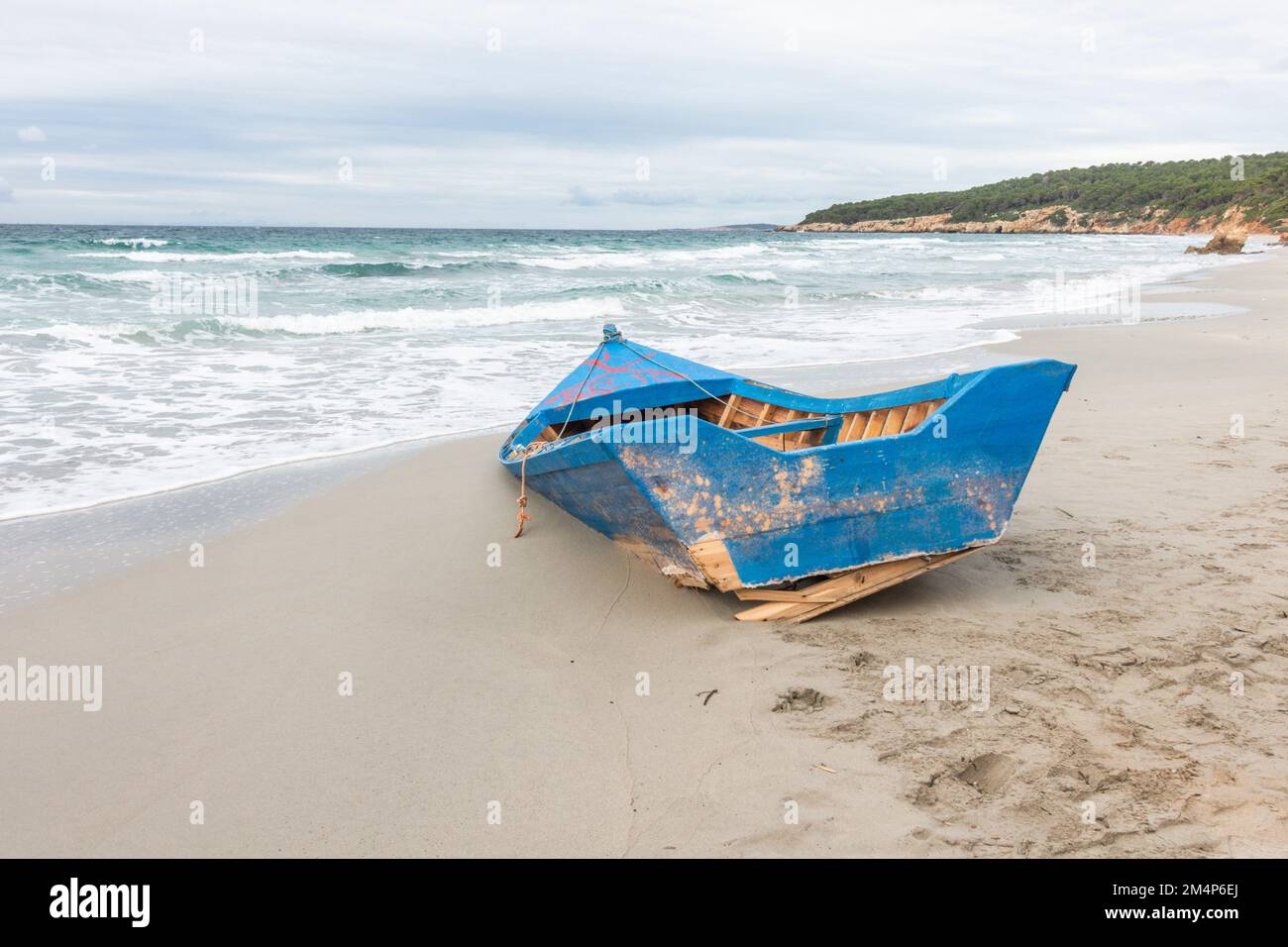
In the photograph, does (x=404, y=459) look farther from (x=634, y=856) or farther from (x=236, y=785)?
(x=634, y=856)

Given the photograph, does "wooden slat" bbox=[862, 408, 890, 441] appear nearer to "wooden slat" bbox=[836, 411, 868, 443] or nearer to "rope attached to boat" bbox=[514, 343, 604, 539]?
"wooden slat" bbox=[836, 411, 868, 443]

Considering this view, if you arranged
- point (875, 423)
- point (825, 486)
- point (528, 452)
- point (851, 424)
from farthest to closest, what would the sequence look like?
1. point (528, 452)
2. point (851, 424)
3. point (875, 423)
4. point (825, 486)

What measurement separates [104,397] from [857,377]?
7.39 metres

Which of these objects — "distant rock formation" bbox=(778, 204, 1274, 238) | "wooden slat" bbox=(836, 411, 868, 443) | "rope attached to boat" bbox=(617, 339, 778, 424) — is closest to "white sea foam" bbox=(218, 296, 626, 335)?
"rope attached to boat" bbox=(617, 339, 778, 424)

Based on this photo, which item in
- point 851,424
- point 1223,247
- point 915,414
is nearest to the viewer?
point 915,414

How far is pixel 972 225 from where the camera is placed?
281 feet

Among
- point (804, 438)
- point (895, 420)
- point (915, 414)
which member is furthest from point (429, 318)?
point (915, 414)

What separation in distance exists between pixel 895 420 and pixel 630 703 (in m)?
2.40

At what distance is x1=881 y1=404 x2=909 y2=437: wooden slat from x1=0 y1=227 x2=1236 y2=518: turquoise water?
13.2 feet

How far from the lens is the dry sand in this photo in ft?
9.48

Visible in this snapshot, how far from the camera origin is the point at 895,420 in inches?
205

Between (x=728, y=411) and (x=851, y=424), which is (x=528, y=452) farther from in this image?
(x=851, y=424)

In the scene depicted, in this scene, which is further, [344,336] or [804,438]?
[344,336]
